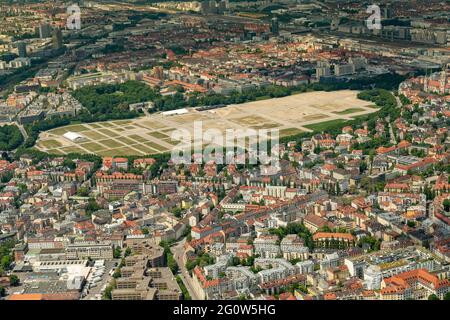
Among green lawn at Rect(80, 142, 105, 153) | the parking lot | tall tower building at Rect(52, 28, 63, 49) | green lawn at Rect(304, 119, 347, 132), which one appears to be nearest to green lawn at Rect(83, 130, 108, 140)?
green lawn at Rect(80, 142, 105, 153)

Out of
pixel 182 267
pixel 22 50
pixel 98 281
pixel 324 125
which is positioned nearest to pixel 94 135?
pixel 324 125

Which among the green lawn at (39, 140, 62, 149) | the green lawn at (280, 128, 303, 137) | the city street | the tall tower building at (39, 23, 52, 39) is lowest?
the green lawn at (39, 140, 62, 149)

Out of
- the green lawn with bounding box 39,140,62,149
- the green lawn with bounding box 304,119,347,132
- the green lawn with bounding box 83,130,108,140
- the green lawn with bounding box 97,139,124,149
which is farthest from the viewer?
the green lawn with bounding box 83,130,108,140

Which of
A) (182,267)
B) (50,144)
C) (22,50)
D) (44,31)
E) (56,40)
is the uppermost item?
(44,31)

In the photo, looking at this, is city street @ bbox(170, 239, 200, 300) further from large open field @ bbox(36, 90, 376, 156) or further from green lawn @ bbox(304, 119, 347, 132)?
green lawn @ bbox(304, 119, 347, 132)

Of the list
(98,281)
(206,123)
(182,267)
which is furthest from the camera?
(206,123)

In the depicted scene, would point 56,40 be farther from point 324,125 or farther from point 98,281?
point 98,281

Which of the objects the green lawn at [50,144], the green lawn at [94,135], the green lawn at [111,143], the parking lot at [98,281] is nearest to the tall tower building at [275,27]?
the green lawn at [94,135]
